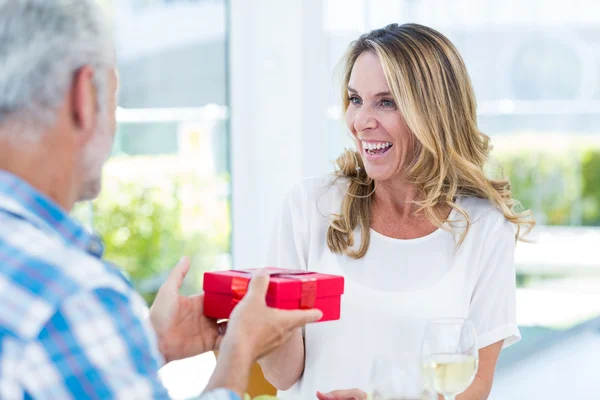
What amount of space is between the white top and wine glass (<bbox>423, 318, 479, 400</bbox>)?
1.95 ft

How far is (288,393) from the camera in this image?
93.2 inches

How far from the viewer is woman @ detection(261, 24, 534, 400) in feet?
7.32

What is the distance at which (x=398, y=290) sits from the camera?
88.4 inches

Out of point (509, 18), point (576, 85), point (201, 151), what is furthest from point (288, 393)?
point (576, 85)

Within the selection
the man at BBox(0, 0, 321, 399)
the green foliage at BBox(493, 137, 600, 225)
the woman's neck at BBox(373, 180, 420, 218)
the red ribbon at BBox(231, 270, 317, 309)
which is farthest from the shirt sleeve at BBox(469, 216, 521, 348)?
the green foliage at BBox(493, 137, 600, 225)

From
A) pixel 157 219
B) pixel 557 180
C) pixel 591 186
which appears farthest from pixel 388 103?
pixel 591 186

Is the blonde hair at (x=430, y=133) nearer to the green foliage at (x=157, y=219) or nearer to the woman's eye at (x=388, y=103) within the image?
the woman's eye at (x=388, y=103)

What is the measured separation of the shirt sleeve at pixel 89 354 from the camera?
3.45 feet

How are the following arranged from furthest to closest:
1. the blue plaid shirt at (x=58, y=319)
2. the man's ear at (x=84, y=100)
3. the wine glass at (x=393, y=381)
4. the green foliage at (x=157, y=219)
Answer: the green foliage at (x=157, y=219), the wine glass at (x=393, y=381), the man's ear at (x=84, y=100), the blue plaid shirt at (x=58, y=319)

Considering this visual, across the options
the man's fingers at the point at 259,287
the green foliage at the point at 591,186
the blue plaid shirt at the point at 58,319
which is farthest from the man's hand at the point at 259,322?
the green foliage at the point at 591,186

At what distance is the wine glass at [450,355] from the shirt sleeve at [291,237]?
0.80 metres

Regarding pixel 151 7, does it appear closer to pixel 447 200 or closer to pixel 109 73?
pixel 447 200

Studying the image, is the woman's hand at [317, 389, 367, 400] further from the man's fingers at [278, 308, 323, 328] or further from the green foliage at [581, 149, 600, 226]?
the green foliage at [581, 149, 600, 226]

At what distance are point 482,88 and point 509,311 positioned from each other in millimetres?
2439
